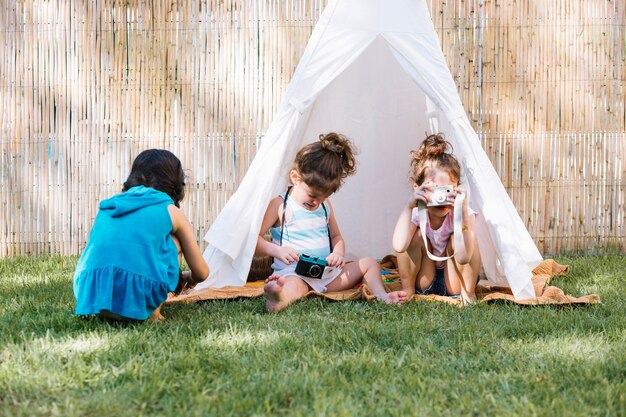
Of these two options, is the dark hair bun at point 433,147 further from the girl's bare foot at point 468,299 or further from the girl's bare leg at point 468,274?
the girl's bare foot at point 468,299

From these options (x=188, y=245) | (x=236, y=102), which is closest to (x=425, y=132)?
(x=236, y=102)

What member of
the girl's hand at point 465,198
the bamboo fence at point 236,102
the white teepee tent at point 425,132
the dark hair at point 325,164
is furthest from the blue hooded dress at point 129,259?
the bamboo fence at point 236,102

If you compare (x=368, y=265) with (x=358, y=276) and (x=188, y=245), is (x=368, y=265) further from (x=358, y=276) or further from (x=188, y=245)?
(x=188, y=245)

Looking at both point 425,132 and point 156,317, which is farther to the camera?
point 425,132

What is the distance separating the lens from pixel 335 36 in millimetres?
3939

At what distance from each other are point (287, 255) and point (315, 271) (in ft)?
0.51

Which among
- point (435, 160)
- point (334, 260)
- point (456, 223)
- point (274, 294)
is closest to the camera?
point (274, 294)

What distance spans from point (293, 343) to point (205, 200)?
2.65 meters

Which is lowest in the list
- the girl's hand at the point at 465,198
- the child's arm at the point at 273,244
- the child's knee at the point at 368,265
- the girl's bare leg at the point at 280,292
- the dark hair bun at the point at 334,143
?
the girl's bare leg at the point at 280,292

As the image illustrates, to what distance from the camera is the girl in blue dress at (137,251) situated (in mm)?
3021

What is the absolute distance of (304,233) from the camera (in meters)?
3.96

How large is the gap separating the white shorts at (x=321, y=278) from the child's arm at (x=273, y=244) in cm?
8

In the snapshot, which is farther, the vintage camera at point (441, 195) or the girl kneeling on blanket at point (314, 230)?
the girl kneeling on blanket at point (314, 230)

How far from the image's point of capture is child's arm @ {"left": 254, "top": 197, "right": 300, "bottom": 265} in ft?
12.3
